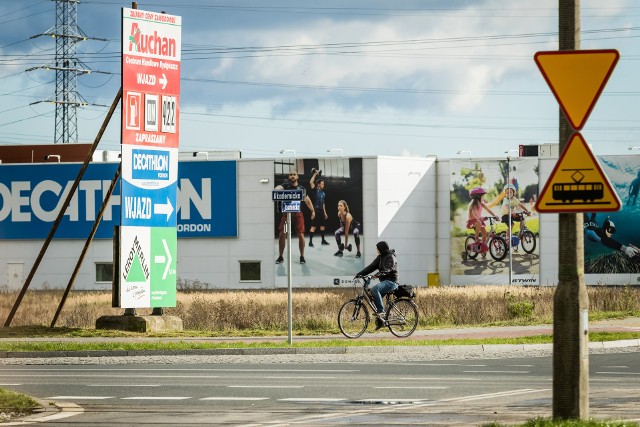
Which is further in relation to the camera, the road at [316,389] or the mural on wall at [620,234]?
the mural on wall at [620,234]

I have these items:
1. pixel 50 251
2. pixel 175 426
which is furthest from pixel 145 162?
pixel 50 251

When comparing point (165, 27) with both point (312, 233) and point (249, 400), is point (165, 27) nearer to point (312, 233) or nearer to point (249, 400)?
point (249, 400)

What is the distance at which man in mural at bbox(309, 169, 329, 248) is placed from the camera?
6506 cm

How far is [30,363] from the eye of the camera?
21.0 metres

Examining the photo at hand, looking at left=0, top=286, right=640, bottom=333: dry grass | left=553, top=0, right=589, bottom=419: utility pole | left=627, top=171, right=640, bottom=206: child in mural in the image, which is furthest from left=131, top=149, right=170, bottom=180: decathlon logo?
left=627, top=171, right=640, bottom=206: child in mural

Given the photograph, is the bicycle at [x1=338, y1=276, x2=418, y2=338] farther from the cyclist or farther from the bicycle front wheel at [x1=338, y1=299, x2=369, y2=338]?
the cyclist

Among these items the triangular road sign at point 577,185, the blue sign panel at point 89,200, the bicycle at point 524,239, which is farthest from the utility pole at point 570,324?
the blue sign panel at point 89,200

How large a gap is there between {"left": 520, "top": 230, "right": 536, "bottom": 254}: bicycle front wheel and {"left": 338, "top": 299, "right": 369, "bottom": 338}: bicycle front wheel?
4200cm

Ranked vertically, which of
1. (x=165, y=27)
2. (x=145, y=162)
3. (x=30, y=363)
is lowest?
(x=30, y=363)

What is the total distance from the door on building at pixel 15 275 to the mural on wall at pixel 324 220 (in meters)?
15.7

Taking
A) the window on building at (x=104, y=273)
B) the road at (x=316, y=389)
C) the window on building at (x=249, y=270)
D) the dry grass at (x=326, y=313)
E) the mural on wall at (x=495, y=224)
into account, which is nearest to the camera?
the road at (x=316, y=389)

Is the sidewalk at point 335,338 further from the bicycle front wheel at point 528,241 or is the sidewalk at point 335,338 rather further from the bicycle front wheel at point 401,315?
the bicycle front wheel at point 528,241

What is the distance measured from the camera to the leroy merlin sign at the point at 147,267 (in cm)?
2711

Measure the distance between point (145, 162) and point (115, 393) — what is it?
1355 cm
